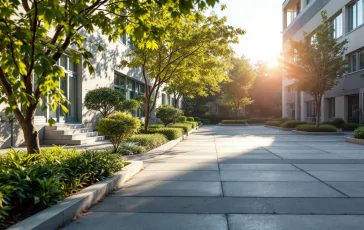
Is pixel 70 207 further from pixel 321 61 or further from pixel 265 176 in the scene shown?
pixel 321 61

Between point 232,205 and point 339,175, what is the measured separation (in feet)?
12.2

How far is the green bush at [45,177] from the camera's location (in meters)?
3.85

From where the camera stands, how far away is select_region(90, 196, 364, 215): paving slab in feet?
14.7

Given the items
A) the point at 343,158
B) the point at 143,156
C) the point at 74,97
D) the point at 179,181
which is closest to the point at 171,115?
the point at 74,97

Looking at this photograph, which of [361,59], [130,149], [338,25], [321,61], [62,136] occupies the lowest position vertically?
[130,149]

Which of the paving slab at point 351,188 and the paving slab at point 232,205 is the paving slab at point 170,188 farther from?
the paving slab at point 351,188

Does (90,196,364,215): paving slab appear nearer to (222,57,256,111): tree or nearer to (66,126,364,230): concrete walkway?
(66,126,364,230): concrete walkway

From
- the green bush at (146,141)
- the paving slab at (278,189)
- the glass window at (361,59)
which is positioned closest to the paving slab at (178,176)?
the paving slab at (278,189)

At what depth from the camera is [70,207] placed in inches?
158

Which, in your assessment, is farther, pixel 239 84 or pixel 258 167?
pixel 239 84

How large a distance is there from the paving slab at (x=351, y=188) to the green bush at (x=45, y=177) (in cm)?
453

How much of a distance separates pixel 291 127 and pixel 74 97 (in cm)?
2053

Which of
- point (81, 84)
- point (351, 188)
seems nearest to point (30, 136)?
point (351, 188)

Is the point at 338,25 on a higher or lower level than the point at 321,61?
higher
